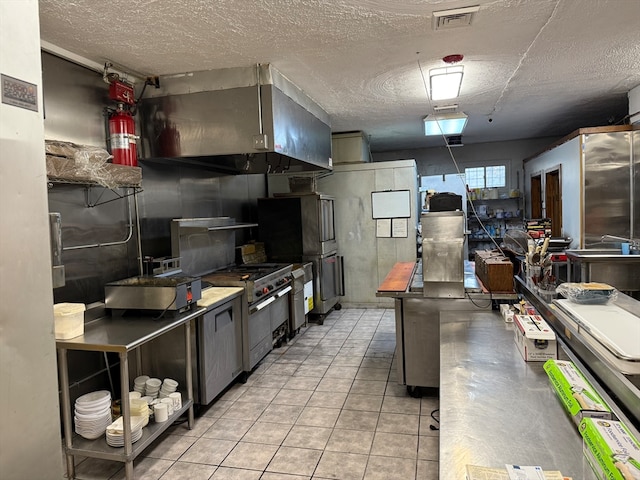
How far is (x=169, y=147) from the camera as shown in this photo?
3.46 metres

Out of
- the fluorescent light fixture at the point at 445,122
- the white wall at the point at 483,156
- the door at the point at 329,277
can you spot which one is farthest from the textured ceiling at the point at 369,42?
the white wall at the point at 483,156

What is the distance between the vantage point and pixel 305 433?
282cm

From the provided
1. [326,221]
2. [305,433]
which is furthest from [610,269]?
[326,221]

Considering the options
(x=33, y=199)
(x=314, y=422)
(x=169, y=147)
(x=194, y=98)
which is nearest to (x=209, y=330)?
(x=314, y=422)

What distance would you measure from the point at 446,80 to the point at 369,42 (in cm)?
102

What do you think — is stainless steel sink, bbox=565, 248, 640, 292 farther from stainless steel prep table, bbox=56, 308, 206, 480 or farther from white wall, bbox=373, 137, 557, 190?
white wall, bbox=373, 137, 557, 190

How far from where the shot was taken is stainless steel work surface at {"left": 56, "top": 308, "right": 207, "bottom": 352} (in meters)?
2.26

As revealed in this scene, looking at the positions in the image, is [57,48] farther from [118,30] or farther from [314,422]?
[314,422]

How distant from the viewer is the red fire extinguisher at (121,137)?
308cm

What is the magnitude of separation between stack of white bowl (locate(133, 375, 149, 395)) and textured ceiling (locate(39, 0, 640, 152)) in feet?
7.37

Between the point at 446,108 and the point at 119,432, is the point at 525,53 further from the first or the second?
the point at 119,432

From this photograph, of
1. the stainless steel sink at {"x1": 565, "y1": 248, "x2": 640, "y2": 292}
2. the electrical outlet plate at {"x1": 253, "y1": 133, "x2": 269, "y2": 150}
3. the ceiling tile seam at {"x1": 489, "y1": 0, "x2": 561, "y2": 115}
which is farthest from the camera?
the stainless steel sink at {"x1": 565, "y1": 248, "x2": 640, "y2": 292}

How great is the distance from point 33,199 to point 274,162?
3427 millimetres

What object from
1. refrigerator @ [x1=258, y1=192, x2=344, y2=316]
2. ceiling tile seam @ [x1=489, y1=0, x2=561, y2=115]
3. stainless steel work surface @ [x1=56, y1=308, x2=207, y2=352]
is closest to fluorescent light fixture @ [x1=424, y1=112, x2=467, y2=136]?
ceiling tile seam @ [x1=489, y1=0, x2=561, y2=115]
